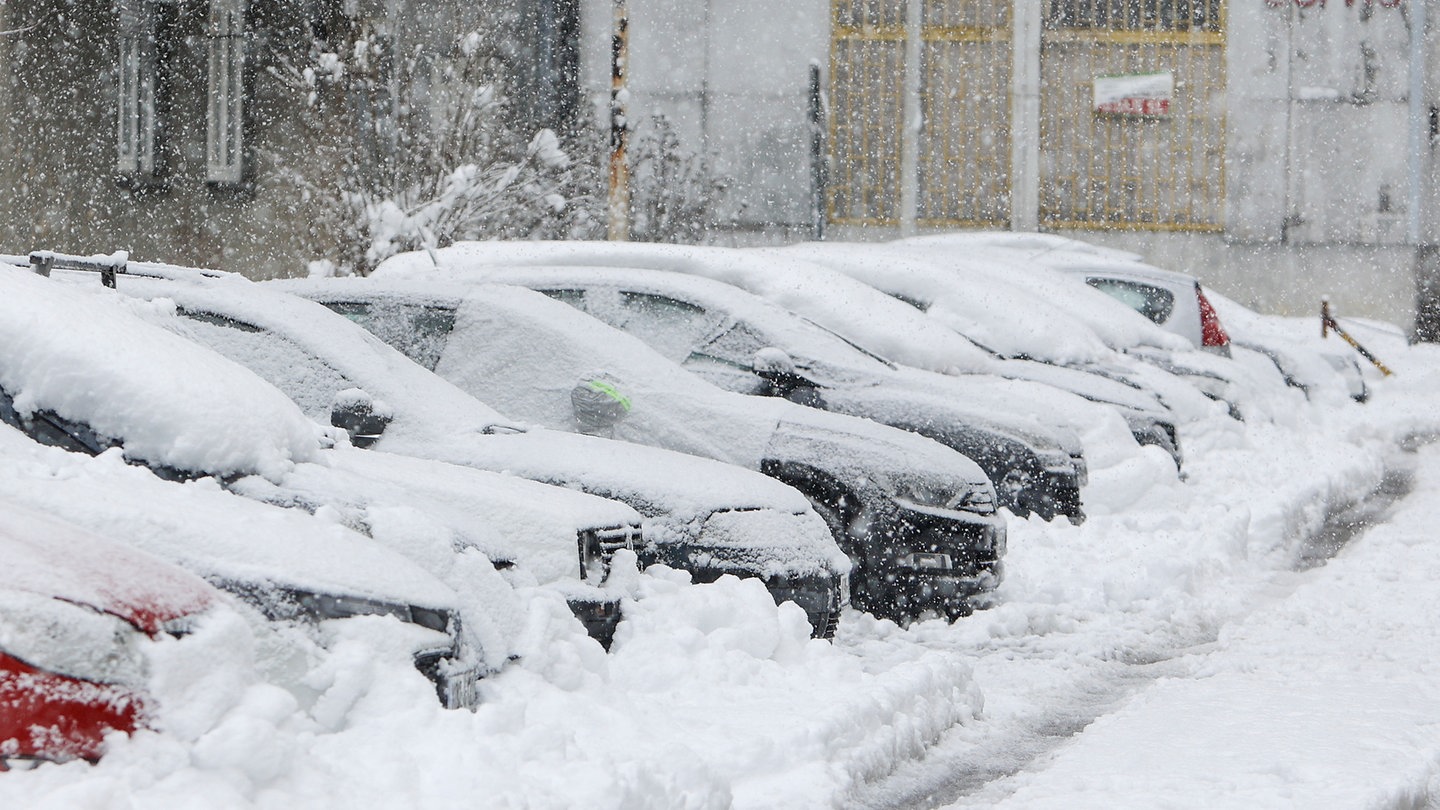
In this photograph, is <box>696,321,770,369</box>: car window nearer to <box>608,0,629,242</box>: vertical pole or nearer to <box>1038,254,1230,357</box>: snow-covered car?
<box>1038,254,1230,357</box>: snow-covered car

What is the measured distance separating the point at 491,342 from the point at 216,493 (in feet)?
11.2

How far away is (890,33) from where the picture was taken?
3020 centimetres

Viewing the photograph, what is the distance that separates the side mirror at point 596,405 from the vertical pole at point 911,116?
23.1 m

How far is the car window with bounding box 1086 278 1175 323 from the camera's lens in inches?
671

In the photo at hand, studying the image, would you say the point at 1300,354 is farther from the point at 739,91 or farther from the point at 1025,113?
the point at 739,91

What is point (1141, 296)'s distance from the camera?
56.7ft

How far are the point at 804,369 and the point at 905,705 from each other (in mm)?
3722

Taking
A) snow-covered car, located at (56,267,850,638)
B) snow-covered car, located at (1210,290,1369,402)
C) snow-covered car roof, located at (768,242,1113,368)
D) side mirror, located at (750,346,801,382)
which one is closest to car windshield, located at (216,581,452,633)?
snow-covered car, located at (56,267,850,638)

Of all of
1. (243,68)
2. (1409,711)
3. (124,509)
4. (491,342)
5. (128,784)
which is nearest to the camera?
(128,784)

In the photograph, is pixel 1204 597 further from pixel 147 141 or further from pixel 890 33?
pixel 890 33

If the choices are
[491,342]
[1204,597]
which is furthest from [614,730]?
[1204,597]

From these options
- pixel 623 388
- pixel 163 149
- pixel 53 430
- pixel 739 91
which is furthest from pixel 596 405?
pixel 739 91

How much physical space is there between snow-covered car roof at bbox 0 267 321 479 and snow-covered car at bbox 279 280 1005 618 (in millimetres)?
2652

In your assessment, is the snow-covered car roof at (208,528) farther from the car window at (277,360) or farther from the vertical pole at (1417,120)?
the vertical pole at (1417,120)
